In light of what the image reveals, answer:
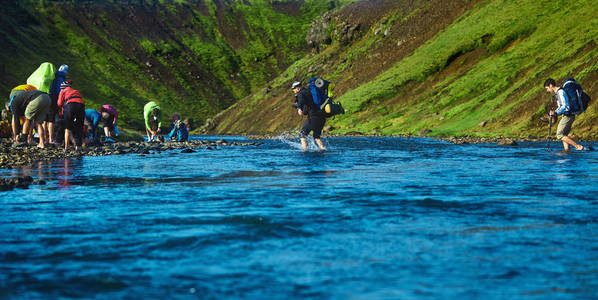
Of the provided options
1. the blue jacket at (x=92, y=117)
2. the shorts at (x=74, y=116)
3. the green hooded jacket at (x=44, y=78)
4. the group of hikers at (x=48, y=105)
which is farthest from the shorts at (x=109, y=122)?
the green hooded jacket at (x=44, y=78)

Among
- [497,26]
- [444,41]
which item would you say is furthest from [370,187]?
[444,41]

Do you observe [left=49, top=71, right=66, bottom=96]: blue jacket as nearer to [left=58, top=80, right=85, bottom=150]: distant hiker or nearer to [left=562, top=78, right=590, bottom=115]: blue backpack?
[left=58, top=80, right=85, bottom=150]: distant hiker

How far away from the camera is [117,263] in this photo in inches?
229

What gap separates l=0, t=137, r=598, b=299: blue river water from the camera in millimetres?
5020

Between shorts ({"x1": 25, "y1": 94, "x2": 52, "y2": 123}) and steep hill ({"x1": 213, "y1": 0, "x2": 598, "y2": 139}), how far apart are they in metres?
30.2

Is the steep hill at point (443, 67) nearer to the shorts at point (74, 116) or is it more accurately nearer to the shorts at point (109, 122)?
the shorts at point (109, 122)

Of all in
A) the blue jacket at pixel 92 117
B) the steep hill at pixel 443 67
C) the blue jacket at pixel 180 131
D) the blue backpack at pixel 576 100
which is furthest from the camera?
the steep hill at pixel 443 67

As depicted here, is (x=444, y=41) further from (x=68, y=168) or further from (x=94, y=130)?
(x=68, y=168)

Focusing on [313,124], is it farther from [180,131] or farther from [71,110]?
[180,131]

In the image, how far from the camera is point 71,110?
77.7ft

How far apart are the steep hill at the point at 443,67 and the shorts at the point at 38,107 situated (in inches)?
1190

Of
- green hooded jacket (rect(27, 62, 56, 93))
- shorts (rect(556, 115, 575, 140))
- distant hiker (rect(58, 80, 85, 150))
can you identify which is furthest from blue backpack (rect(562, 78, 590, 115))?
green hooded jacket (rect(27, 62, 56, 93))

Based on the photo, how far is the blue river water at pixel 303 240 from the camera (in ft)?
16.5

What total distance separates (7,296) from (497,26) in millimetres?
83067
